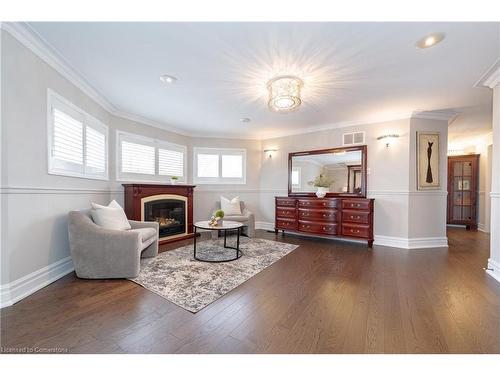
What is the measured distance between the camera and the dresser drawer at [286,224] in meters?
4.67

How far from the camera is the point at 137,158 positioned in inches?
171

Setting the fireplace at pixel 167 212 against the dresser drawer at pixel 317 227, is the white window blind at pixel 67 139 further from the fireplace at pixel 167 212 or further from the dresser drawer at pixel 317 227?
the dresser drawer at pixel 317 227

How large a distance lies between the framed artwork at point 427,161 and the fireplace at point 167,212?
4.67 meters

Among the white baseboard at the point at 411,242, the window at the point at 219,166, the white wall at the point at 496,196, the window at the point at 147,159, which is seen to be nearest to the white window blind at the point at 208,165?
the window at the point at 219,166

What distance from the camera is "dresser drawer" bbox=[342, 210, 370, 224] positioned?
388 centimetres

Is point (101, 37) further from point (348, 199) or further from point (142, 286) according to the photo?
point (348, 199)

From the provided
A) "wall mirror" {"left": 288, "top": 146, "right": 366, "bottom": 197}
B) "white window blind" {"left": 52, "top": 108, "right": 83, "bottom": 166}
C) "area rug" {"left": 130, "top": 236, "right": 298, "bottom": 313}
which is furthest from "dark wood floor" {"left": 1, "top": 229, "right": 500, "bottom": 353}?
"wall mirror" {"left": 288, "top": 146, "right": 366, "bottom": 197}

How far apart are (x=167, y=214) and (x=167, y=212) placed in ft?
0.14

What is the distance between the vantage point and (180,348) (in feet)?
4.64

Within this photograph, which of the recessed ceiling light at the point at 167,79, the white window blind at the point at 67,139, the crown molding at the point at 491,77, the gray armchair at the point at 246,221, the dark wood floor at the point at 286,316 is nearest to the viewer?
the dark wood floor at the point at 286,316

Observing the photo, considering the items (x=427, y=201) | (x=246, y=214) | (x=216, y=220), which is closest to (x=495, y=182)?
(x=427, y=201)

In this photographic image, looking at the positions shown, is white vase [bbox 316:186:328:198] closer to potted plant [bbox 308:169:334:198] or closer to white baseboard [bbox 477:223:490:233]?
potted plant [bbox 308:169:334:198]

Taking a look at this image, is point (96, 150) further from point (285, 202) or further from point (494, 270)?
point (494, 270)
